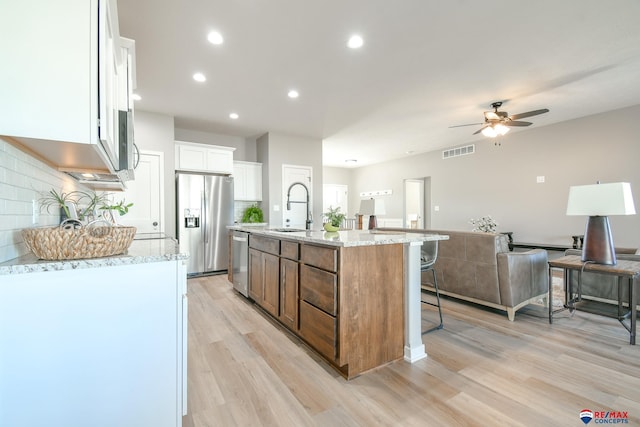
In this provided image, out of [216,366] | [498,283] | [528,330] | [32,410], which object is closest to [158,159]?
[216,366]

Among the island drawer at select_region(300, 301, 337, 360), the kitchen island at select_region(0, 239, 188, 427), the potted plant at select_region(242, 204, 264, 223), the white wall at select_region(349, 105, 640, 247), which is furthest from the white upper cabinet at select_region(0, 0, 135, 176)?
the white wall at select_region(349, 105, 640, 247)

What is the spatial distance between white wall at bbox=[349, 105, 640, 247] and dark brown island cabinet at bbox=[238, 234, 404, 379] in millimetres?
5044

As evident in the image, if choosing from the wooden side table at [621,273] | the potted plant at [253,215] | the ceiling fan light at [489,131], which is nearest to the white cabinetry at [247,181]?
the potted plant at [253,215]

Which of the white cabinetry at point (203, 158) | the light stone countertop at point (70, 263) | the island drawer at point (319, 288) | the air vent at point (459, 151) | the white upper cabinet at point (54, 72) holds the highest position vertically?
the air vent at point (459, 151)

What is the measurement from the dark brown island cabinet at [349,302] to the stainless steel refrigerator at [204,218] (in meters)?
3.09

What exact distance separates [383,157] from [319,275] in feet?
23.0

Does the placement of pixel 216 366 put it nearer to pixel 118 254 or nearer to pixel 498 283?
pixel 118 254

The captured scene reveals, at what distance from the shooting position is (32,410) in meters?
1.03

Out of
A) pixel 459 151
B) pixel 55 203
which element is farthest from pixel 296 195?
pixel 55 203

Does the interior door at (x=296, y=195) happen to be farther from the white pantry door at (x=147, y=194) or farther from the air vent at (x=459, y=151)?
the air vent at (x=459, y=151)

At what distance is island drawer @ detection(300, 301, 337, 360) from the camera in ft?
6.31

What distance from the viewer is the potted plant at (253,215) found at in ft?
18.8

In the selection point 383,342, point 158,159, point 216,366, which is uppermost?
point 158,159

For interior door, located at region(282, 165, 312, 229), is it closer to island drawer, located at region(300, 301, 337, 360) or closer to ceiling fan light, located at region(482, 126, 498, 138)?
ceiling fan light, located at region(482, 126, 498, 138)
